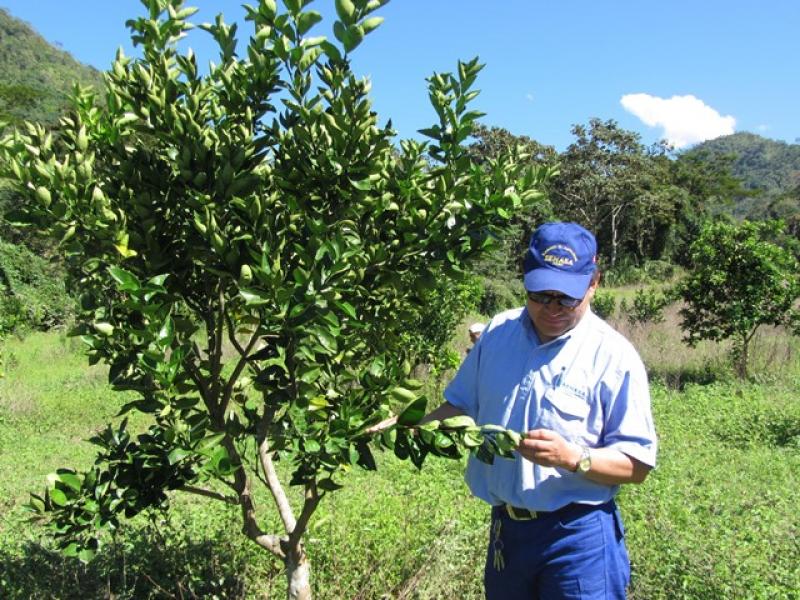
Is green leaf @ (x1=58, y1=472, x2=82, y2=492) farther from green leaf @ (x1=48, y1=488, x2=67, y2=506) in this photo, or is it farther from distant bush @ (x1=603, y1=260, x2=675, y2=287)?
distant bush @ (x1=603, y1=260, x2=675, y2=287)

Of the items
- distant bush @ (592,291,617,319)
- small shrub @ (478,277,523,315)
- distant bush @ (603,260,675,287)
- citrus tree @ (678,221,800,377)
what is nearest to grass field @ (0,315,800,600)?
citrus tree @ (678,221,800,377)

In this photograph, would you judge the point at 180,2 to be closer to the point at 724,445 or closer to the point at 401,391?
the point at 401,391

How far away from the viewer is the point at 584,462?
199 centimetres

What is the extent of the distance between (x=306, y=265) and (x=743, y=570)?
2978mm

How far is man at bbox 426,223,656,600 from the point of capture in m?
2.10

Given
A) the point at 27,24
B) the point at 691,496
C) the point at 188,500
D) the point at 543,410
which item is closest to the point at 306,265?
the point at 543,410

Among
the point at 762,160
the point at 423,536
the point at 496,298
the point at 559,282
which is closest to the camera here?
the point at 559,282

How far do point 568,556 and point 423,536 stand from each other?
Result: 2.07 meters

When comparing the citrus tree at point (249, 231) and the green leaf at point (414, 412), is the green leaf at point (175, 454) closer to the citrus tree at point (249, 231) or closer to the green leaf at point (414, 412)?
the citrus tree at point (249, 231)

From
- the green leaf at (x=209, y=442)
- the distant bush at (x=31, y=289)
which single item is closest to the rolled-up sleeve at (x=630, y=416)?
the green leaf at (x=209, y=442)

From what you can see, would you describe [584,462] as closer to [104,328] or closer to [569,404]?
[569,404]

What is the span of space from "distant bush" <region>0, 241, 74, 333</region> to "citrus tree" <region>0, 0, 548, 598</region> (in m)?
16.2

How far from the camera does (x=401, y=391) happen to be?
6.66 feet

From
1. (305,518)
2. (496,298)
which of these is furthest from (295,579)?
(496,298)
